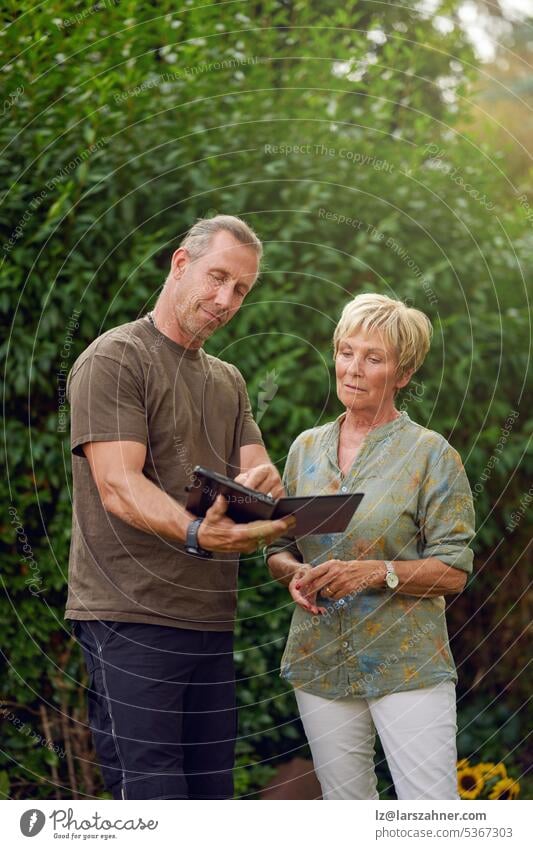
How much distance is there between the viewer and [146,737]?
9.69 ft

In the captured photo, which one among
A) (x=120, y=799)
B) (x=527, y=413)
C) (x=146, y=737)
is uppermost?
(x=527, y=413)

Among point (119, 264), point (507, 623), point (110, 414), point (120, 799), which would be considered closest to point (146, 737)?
point (120, 799)

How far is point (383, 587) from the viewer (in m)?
3.03

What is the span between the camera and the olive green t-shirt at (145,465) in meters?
2.89

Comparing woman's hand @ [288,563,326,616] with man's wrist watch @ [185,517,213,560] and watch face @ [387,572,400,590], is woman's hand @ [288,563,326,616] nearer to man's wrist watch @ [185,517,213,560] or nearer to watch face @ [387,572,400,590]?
watch face @ [387,572,400,590]

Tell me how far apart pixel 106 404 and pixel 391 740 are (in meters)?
1.27

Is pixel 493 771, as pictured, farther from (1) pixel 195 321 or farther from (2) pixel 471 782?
(1) pixel 195 321

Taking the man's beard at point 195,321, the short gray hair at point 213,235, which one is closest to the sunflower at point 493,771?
the man's beard at point 195,321

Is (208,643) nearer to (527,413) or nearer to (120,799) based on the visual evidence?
(120,799)

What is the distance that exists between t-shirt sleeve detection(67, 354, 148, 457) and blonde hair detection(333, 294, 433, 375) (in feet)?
2.13

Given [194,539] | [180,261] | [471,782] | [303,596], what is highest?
[180,261]

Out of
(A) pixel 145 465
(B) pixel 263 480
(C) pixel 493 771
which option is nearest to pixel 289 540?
(B) pixel 263 480

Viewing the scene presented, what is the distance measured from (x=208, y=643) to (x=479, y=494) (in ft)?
6.76

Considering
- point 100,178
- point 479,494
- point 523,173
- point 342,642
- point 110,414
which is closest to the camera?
point 110,414
